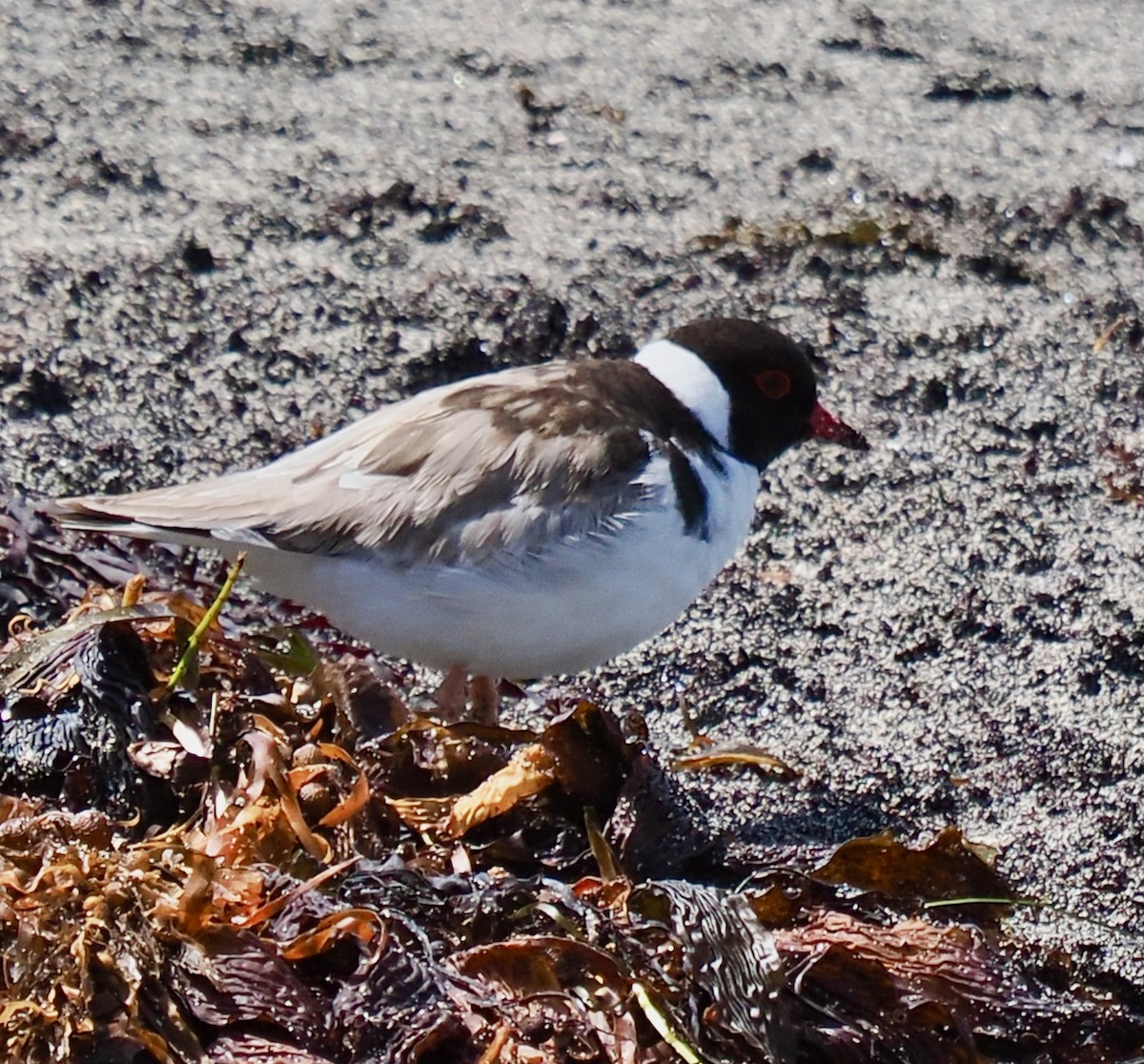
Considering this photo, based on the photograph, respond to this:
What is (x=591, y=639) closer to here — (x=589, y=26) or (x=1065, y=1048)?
(x=1065, y=1048)

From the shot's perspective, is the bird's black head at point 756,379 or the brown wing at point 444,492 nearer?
the brown wing at point 444,492

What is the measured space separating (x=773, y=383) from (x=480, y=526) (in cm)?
104

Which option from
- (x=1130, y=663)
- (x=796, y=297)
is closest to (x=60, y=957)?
(x=1130, y=663)

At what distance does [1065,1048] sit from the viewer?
3207mm

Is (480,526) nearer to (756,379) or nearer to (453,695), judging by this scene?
(453,695)

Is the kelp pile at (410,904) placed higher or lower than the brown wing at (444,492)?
lower

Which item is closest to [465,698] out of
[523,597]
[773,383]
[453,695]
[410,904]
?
[453,695]

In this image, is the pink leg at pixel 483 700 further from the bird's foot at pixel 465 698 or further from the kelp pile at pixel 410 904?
the kelp pile at pixel 410 904

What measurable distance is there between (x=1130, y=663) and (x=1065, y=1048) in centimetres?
131

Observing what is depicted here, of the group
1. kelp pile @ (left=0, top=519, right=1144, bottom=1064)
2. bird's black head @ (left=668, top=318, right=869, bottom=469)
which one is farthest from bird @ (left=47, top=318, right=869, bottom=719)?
bird's black head @ (left=668, top=318, right=869, bottom=469)

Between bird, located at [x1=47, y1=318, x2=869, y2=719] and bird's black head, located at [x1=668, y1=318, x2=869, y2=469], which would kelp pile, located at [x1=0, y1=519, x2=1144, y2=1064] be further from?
bird's black head, located at [x1=668, y1=318, x2=869, y2=469]

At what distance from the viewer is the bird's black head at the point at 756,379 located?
4406 millimetres

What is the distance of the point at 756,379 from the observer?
14.5 ft

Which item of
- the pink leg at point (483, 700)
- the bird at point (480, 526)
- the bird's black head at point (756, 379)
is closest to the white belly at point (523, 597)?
the bird at point (480, 526)
